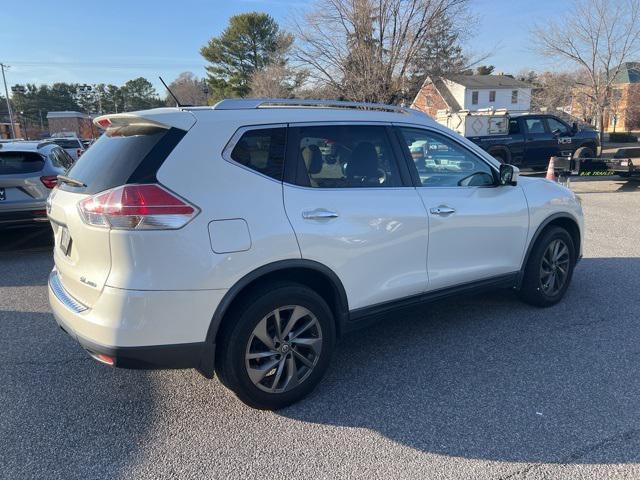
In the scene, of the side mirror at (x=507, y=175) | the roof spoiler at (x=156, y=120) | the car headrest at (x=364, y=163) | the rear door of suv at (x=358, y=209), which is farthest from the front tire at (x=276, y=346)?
the side mirror at (x=507, y=175)

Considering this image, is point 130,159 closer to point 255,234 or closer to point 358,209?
point 255,234

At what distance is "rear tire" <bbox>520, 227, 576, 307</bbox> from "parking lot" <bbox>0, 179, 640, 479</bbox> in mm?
206

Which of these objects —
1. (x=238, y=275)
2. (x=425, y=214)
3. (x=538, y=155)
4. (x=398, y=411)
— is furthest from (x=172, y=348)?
(x=538, y=155)

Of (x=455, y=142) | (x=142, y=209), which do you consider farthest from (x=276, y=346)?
(x=455, y=142)

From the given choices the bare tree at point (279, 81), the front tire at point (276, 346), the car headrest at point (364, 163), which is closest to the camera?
the front tire at point (276, 346)

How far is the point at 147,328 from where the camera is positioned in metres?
2.60

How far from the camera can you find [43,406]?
314cm

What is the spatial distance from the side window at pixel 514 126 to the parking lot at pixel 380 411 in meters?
11.8

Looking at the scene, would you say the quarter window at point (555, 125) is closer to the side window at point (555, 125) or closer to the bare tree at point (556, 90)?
the side window at point (555, 125)

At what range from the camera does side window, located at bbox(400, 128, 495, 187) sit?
3744 millimetres

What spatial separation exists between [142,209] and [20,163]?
18.3ft

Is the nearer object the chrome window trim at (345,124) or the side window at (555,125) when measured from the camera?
the chrome window trim at (345,124)

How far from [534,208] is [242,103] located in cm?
282

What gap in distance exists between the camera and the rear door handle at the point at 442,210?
3.63m
